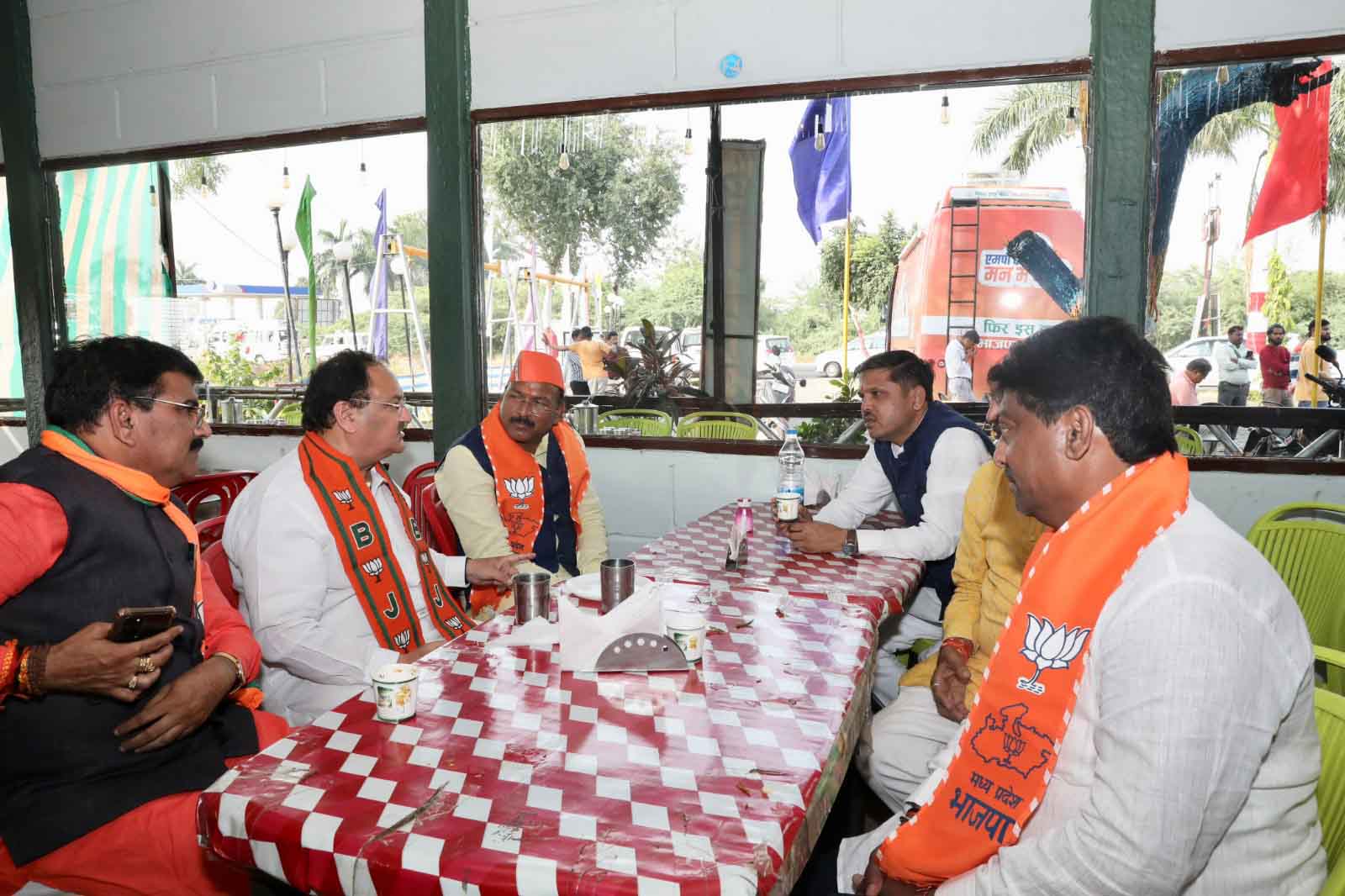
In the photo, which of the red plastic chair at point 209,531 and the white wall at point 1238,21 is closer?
the red plastic chair at point 209,531

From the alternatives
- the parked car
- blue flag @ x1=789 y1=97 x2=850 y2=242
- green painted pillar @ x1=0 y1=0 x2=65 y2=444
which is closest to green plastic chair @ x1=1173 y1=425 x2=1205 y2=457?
the parked car

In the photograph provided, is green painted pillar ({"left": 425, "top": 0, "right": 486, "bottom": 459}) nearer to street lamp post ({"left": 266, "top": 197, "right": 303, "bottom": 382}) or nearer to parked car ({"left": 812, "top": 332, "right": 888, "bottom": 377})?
street lamp post ({"left": 266, "top": 197, "right": 303, "bottom": 382})

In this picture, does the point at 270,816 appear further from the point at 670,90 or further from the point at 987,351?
the point at 987,351

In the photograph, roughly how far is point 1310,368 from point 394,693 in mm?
4458

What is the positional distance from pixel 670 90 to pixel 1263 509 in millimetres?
3428

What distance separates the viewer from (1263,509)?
12.8 feet

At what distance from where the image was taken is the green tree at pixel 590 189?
496 centimetres

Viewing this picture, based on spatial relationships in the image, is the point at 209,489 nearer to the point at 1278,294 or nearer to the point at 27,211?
the point at 27,211

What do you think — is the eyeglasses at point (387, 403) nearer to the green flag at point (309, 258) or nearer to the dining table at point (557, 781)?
the dining table at point (557, 781)

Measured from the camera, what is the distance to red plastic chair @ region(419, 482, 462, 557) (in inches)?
119

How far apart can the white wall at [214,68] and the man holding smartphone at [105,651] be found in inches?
146

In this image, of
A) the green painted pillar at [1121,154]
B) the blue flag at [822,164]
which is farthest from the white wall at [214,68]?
the green painted pillar at [1121,154]

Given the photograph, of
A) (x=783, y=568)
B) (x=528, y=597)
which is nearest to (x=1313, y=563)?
(x=783, y=568)

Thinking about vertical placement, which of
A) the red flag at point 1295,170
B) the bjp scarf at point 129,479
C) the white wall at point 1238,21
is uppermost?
the white wall at point 1238,21
